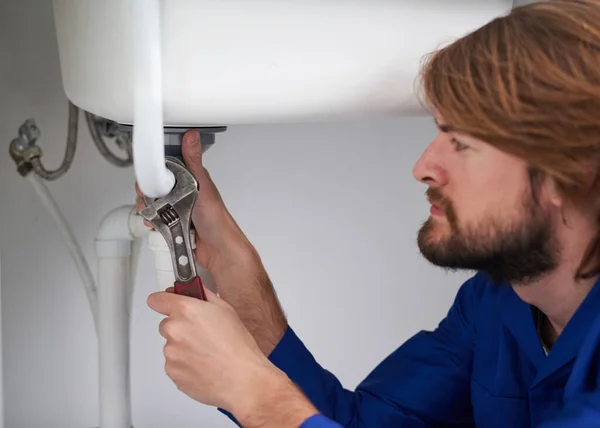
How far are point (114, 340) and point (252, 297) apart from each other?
0.22m

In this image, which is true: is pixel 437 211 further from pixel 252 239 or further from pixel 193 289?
pixel 252 239

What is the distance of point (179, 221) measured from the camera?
2.07 ft

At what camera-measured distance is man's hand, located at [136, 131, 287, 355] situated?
739mm

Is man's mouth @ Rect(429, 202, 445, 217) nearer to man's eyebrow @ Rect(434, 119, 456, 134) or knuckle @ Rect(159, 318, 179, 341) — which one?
man's eyebrow @ Rect(434, 119, 456, 134)

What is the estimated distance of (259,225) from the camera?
1048mm

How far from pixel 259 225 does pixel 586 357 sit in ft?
1.74

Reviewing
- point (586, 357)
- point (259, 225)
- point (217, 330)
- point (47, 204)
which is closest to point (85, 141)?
point (47, 204)

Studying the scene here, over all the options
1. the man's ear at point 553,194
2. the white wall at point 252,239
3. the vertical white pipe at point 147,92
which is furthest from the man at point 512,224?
the white wall at point 252,239

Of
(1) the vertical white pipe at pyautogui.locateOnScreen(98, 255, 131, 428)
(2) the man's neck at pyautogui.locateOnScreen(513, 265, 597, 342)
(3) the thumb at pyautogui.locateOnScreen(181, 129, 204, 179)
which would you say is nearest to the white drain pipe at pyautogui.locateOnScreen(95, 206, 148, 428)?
(1) the vertical white pipe at pyautogui.locateOnScreen(98, 255, 131, 428)

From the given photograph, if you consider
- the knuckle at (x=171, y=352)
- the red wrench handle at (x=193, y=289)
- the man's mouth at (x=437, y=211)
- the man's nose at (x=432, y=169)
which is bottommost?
the knuckle at (x=171, y=352)

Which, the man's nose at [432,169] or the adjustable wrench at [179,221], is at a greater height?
the man's nose at [432,169]

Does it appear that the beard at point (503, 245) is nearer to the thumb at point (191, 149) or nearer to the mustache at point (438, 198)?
the mustache at point (438, 198)

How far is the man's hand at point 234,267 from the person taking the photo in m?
0.74

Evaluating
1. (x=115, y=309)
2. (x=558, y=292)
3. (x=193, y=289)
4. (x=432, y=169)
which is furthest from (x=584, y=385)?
(x=115, y=309)
